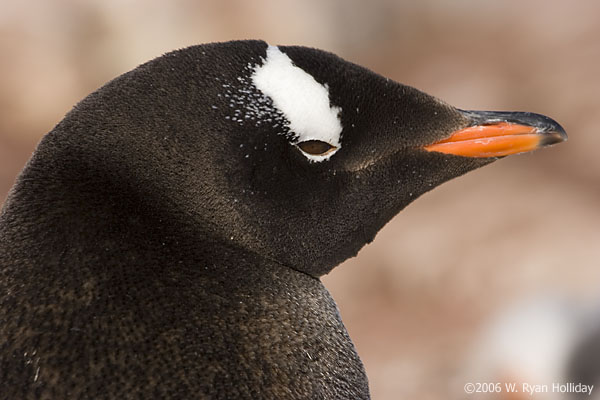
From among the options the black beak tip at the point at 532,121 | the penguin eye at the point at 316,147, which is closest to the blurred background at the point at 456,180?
the black beak tip at the point at 532,121

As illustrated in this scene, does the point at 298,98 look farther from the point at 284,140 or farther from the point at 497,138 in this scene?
the point at 497,138

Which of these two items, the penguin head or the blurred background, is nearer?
the penguin head

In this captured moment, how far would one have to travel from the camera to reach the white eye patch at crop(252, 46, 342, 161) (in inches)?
29.7

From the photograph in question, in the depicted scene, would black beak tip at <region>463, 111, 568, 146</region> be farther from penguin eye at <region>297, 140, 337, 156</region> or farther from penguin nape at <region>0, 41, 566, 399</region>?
penguin eye at <region>297, 140, 337, 156</region>

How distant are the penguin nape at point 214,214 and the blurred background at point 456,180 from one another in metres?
1.87

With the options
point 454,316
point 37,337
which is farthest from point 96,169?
point 454,316

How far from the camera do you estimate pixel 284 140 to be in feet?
2.51

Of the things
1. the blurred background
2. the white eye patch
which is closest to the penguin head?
the white eye patch

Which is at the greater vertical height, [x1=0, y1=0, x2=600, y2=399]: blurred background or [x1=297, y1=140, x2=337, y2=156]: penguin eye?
[x1=0, y1=0, x2=600, y2=399]: blurred background

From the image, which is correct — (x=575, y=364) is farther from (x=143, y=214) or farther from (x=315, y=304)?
(x=143, y=214)

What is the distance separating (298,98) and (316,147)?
6cm

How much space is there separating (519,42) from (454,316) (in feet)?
4.65

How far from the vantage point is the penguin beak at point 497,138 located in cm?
88

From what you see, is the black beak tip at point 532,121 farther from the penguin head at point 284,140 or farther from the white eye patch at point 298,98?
the white eye patch at point 298,98
